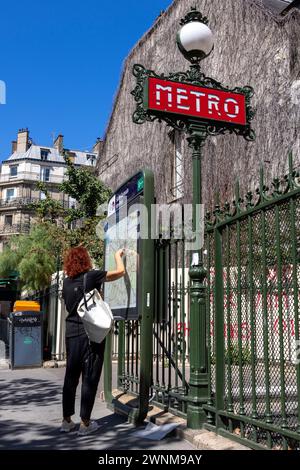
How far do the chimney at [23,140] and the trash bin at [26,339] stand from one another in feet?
187

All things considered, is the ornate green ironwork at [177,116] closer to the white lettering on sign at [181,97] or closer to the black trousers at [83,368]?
the white lettering on sign at [181,97]

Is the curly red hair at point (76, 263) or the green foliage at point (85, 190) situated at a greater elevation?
the green foliage at point (85, 190)

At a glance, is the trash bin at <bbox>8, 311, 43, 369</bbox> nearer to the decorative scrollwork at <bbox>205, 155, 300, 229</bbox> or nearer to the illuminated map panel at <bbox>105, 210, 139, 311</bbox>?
the illuminated map panel at <bbox>105, 210, 139, 311</bbox>

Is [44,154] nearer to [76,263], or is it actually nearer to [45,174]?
[45,174]

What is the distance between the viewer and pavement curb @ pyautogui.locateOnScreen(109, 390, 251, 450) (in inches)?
159

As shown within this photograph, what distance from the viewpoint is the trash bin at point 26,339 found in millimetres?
10562

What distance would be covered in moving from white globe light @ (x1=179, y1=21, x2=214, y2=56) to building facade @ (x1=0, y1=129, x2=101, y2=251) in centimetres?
4767

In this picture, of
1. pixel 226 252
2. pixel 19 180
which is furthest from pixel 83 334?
pixel 19 180

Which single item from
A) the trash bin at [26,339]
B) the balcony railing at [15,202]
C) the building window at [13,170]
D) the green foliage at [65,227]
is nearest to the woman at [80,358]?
the trash bin at [26,339]

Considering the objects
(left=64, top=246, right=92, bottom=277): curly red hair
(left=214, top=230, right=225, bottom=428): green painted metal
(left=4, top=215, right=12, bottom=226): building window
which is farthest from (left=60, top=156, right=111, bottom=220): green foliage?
(left=4, top=215, right=12, bottom=226): building window

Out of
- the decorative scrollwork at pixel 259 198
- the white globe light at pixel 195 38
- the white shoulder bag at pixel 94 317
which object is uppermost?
the white globe light at pixel 195 38

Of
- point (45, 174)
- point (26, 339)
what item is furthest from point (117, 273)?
point (45, 174)
